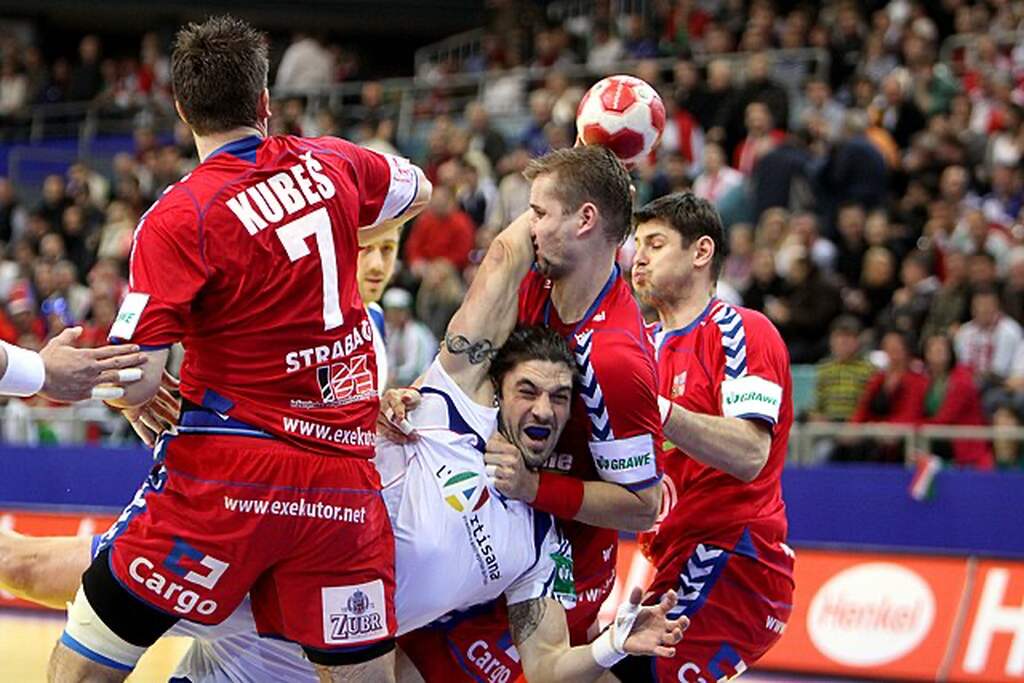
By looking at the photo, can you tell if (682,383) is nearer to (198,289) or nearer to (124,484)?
(198,289)

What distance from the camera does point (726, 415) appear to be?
5676mm

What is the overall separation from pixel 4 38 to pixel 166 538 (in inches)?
905

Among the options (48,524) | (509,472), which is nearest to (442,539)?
(509,472)

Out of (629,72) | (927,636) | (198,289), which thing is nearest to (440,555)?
(198,289)

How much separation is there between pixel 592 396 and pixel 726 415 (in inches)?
25.7

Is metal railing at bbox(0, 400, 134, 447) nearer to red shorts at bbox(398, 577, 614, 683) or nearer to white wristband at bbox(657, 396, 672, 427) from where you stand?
red shorts at bbox(398, 577, 614, 683)

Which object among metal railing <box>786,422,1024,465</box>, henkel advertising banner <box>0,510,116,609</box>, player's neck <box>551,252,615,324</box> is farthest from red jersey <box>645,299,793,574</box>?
henkel advertising banner <box>0,510,116,609</box>

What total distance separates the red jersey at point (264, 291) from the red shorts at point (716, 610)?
4.53 ft

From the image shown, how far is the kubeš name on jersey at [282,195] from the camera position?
4.59 meters

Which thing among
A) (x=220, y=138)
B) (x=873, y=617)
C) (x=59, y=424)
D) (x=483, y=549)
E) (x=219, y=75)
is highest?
(x=219, y=75)

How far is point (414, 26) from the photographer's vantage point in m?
26.5

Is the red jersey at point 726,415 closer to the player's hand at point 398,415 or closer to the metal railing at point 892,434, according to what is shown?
the player's hand at point 398,415

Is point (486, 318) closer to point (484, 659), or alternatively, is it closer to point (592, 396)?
point (592, 396)

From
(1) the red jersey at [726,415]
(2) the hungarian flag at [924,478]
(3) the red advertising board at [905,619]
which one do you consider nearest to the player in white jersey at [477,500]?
(1) the red jersey at [726,415]
